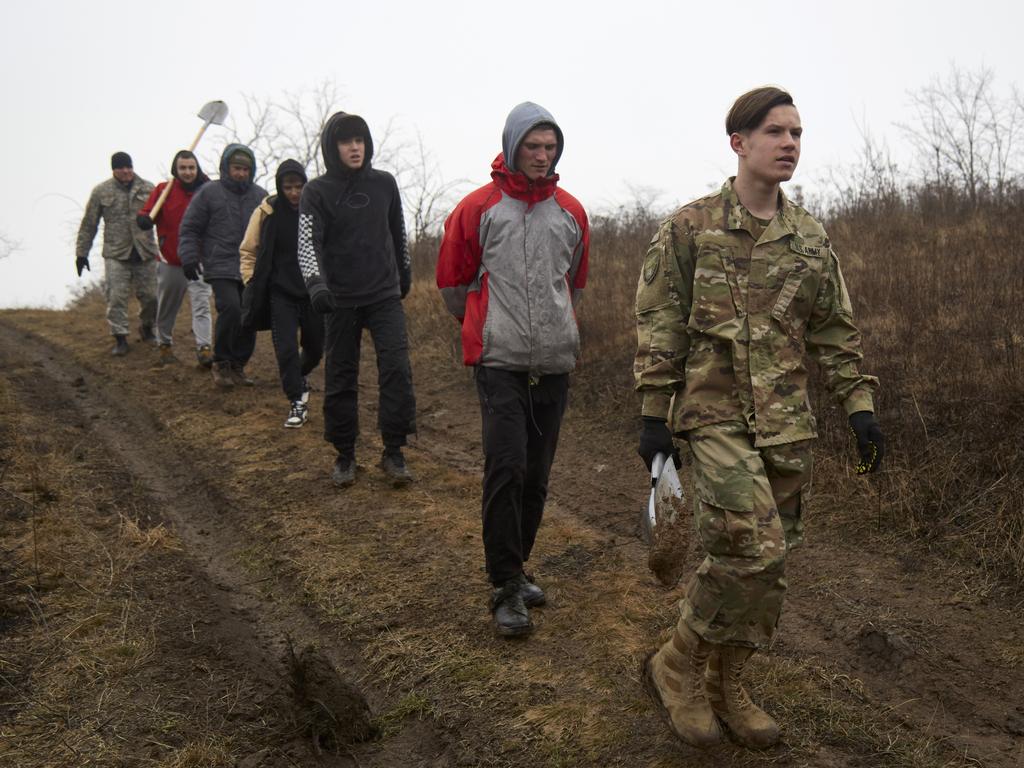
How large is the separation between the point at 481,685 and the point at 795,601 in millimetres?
1745

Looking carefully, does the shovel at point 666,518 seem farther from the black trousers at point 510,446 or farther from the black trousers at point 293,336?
the black trousers at point 293,336

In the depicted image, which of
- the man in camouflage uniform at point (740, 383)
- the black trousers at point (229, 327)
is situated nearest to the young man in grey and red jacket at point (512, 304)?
the man in camouflage uniform at point (740, 383)

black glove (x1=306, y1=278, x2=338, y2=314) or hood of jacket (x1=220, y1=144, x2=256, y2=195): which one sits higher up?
hood of jacket (x1=220, y1=144, x2=256, y2=195)

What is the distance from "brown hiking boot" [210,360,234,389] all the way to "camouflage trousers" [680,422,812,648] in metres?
7.16

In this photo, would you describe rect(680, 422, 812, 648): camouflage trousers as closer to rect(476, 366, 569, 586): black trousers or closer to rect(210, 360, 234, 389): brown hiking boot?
rect(476, 366, 569, 586): black trousers

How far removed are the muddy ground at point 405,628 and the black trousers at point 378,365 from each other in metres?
0.51

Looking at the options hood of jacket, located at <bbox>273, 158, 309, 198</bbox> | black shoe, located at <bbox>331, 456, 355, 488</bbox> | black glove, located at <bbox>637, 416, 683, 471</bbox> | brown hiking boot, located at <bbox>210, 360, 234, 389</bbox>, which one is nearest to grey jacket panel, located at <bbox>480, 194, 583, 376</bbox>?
black glove, located at <bbox>637, 416, 683, 471</bbox>

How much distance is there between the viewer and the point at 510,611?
14.2 ft

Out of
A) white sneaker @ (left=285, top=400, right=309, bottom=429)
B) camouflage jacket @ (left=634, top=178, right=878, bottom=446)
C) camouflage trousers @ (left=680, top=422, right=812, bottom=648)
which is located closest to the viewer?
camouflage trousers @ (left=680, top=422, right=812, bottom=648)

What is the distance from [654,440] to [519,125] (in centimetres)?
171

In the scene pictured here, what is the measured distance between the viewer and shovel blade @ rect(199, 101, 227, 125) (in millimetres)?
11648

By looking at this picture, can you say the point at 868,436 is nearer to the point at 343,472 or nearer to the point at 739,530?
the point at 739,530

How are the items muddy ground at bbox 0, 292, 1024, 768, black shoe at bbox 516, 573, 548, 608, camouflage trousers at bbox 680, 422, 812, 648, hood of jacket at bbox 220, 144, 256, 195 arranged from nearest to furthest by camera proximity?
camouflage trousers at bbox 680, 422, 812, 648 < muddy ground at bbox 0, 292, 1024, 768 < black shoe at bbox 516, 573, 548, 608 < hood of jacket at bbox 220, 144, 256, 195

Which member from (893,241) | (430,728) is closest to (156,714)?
(430,728)
